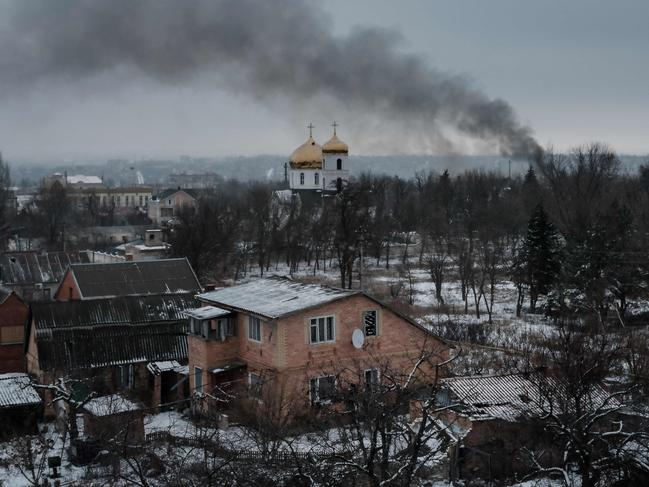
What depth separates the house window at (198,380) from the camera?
18516mm

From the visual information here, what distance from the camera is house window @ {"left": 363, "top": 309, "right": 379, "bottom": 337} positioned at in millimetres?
18328

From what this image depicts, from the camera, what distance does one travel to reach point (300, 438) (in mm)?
16141

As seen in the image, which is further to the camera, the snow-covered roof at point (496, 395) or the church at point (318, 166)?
the church at point (318, 166)

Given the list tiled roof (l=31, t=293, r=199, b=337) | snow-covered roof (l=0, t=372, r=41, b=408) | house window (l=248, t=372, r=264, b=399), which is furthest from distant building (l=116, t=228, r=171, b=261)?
house window (l=248, t=372, r=264, b=399)

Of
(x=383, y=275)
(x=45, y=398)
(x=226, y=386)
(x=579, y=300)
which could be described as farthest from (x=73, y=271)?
(x=383, y=275)

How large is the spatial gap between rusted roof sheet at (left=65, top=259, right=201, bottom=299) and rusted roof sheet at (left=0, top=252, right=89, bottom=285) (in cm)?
799

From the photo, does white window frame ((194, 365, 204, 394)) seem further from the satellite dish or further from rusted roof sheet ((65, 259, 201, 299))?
rusted roof sheet ((65, 259, 201, 299))

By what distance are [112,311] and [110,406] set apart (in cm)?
539

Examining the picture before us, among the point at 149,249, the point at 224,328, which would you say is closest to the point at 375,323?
the point at 224,328

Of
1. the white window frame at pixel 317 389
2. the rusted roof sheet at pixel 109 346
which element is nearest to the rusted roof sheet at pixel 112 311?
the rusted roof sheet at pixel 109 346

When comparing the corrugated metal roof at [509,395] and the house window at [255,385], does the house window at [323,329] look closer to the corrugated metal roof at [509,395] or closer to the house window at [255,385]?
the house window at [255,385]

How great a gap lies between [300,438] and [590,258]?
17385 mm

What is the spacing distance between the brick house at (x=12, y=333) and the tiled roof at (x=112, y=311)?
1.69m

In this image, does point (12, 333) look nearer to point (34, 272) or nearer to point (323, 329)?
point (323, 329)
